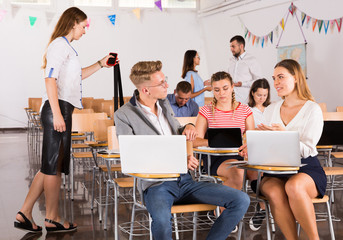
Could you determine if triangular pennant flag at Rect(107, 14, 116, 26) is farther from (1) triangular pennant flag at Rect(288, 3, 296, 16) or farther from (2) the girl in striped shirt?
(2) the girl in striped shirt

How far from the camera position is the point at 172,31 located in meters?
14.0

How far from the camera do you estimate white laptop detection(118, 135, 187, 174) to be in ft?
7.38

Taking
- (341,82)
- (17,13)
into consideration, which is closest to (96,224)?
(341,82)

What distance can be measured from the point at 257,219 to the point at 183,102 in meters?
2.06

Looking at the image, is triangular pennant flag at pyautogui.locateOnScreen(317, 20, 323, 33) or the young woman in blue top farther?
triangular pennant flag at pyautogui.locateOnScreen(317, 20, 323, 33)

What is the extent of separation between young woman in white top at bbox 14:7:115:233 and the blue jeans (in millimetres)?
1237

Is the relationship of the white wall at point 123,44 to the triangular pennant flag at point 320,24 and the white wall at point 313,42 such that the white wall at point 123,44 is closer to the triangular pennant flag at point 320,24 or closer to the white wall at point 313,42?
the white wall at point 313,42

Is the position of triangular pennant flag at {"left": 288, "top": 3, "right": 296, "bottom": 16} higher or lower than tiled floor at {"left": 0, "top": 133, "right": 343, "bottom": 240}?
higher

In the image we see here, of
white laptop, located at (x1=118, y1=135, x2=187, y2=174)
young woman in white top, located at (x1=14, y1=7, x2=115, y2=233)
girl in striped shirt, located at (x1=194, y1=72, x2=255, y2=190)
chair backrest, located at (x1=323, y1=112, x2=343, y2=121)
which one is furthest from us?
chair backrest, located at (x1=323, y1=112, x2=343, y2=121)

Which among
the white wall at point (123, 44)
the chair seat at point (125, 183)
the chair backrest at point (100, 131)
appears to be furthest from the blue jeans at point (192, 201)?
the white wall at point (123, 44)

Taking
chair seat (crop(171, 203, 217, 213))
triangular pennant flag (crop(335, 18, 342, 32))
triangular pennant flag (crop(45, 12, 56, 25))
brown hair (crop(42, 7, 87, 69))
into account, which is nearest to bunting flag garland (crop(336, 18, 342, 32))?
triangular pennant flag (crop(335, 18, 342, 32))

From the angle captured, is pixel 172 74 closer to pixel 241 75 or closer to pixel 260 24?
pixel 260 24

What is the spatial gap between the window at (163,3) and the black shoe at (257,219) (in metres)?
10.9

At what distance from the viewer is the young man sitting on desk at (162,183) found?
240cm
